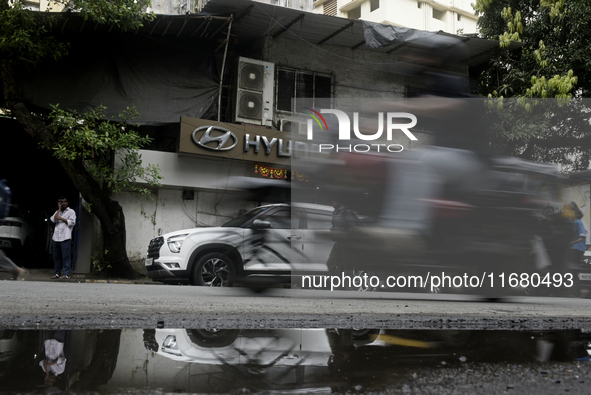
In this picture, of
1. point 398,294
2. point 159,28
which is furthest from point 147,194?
point 398,294

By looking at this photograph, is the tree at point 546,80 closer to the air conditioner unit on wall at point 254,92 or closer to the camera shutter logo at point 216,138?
the air conditioner unit on wall at point 254,92

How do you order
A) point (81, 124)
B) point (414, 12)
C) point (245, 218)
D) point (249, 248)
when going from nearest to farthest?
point (249, 248), point (245, 218), point (81, 124), point (414, 12)

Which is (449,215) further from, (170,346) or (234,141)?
(234,141)

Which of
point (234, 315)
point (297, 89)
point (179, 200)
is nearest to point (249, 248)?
point (234, 315)

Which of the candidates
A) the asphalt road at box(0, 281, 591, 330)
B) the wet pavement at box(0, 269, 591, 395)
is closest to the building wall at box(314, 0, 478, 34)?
the asphalt road at box(0, 281, 591, 330)

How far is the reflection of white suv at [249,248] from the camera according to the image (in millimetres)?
7219

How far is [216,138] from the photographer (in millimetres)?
14539

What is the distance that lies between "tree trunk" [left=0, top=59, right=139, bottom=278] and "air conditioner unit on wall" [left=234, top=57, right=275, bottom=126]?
4323 millimetres

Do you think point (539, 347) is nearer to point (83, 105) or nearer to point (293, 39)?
point (83, 105)

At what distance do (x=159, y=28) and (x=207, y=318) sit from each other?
37.8 ft

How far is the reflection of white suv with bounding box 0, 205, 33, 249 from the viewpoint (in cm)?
1345

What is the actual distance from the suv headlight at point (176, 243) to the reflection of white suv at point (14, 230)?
6.98 metres

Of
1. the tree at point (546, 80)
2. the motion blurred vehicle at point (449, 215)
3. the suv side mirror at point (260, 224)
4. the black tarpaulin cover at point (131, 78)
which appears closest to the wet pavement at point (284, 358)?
the motion blurred vehicle at point (449, 215)

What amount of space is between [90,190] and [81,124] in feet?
5.10
